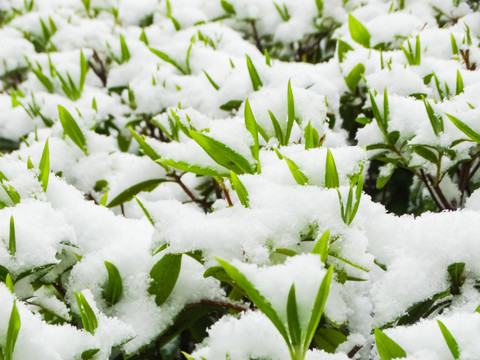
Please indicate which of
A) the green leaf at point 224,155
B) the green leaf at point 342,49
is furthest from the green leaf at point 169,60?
the green leaf at point 224,155

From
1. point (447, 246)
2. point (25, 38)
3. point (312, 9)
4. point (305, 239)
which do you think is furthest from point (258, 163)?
point (25, 38)

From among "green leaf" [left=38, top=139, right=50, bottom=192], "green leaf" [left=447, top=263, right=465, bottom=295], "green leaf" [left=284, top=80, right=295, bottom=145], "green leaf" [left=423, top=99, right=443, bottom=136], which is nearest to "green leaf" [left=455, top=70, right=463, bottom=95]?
"green leaf" [left=423, top=99, right=443, bottom=136]

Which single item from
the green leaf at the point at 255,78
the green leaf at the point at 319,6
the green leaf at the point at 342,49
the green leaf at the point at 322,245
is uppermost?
the green leaf at the point at 319,6

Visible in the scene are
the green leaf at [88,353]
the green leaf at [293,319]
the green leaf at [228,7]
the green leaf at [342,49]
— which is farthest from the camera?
the green leaf at [228,7]

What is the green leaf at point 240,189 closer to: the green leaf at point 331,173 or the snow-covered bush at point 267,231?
the snow-covered bush at point 267,231

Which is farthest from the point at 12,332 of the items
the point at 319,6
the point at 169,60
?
the point at 319,6

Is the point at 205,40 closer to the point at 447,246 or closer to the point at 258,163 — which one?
the point at 258,163

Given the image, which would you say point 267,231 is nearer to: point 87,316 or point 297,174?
point 297,174
